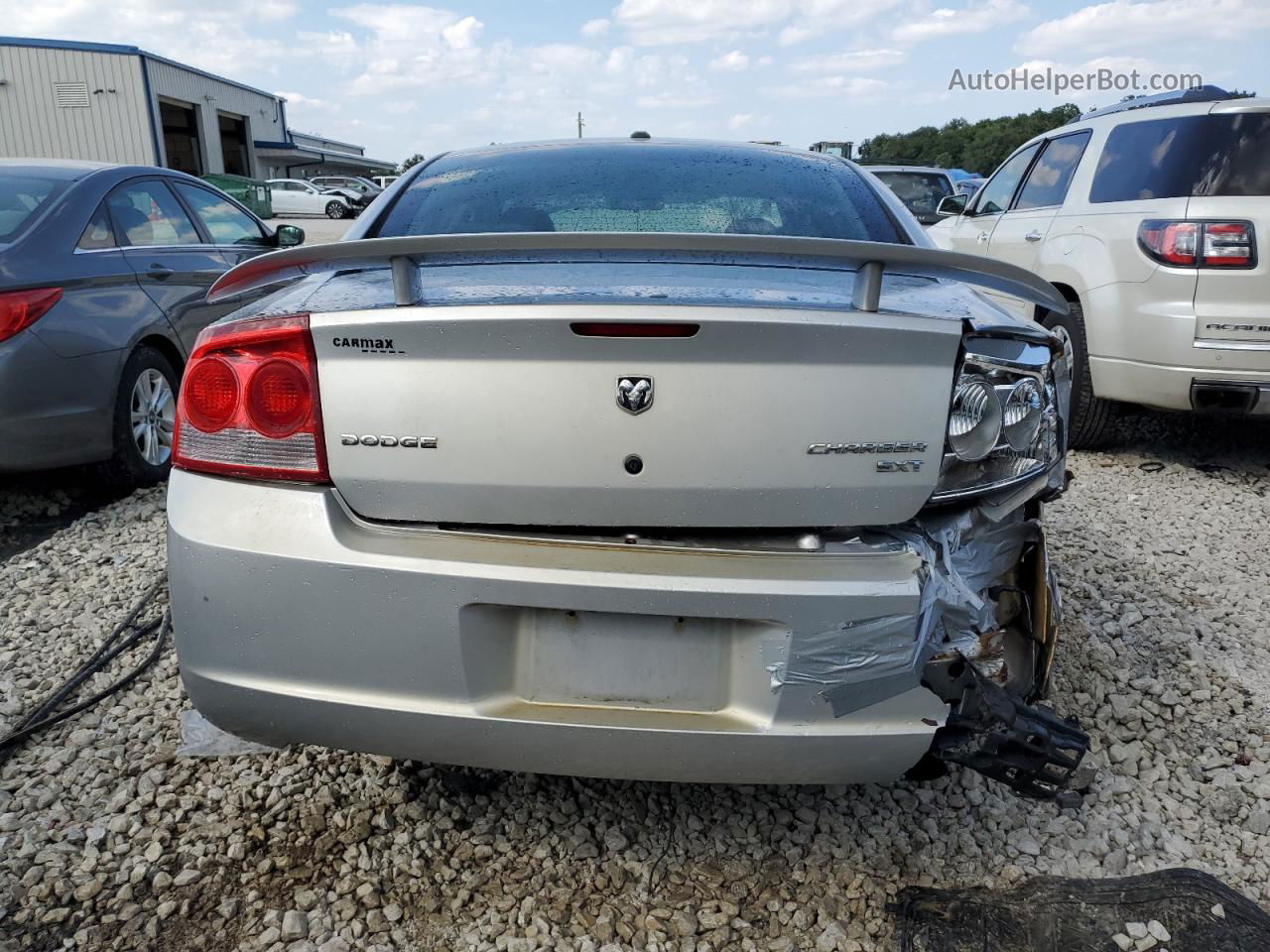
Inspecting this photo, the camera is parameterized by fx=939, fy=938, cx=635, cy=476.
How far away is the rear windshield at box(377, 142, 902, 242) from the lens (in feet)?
7.88

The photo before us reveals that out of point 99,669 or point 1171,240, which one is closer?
point 99,669

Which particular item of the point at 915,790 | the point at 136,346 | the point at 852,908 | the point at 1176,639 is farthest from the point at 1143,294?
the point at 136,346

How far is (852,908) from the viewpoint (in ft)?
6.12

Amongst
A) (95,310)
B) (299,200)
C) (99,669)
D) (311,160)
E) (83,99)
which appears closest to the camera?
(99,669)

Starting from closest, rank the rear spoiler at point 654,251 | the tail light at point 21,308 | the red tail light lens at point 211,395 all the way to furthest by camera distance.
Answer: the rear spoiler at point 654,251
the red tail light lens at point 211,395
the tail light at point 21,308

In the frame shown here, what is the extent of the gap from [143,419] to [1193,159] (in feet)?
16.2

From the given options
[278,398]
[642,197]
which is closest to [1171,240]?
[642,197]

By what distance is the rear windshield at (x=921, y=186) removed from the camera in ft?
37.8

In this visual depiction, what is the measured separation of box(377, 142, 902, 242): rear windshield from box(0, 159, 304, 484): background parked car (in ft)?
6.09

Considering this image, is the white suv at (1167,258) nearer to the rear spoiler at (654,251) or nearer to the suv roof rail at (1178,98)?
the suv roof rail at (1178,98)

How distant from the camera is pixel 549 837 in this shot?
205 cm

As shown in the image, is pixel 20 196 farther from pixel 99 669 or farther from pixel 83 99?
pixel 83 99

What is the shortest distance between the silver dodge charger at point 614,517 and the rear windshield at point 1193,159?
10.9 ft

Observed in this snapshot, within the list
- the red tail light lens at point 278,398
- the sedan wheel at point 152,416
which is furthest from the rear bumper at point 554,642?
the sedan wheel at point 152,416
